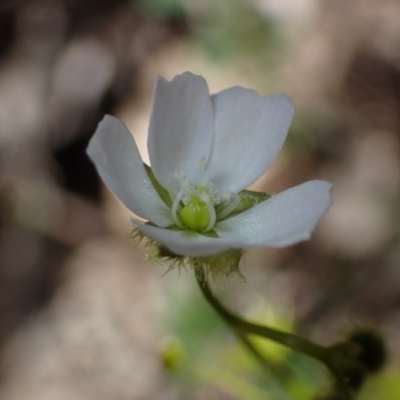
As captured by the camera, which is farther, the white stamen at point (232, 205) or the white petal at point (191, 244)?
the white stamen at point (232, 205)

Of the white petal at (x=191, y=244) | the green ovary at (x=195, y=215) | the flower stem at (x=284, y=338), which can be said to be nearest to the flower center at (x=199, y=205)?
the green ovary at (x=195, y=215)

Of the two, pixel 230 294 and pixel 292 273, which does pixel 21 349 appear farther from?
pixel 292 273

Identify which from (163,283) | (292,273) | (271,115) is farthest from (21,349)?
(271,115)

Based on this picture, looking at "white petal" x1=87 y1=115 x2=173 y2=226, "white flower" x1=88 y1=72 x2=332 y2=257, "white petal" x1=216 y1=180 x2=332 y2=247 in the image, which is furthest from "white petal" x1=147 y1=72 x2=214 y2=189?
"white petal" x1=216 y1=180 x2=332 y2=247

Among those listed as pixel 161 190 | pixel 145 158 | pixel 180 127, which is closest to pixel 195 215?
pixel 161 190

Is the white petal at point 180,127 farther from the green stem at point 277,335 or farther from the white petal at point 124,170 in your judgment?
the green stem at point 277,335

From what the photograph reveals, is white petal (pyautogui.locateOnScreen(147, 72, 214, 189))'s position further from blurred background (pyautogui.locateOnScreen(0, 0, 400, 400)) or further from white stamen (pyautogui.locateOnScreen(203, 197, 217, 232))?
blurred background (pyautogui.locateOnScreen(0, 0, 400, 400))

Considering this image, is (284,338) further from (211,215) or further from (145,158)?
(145,158)
